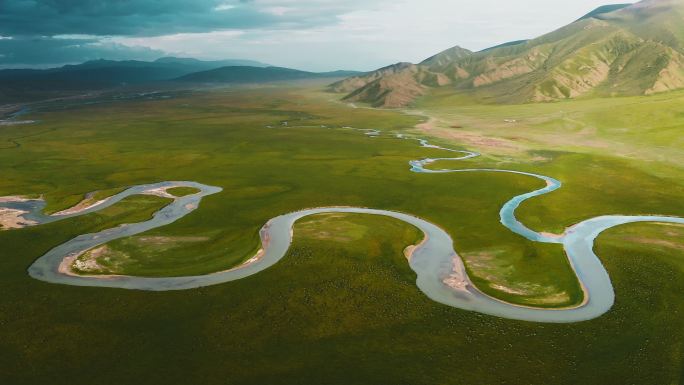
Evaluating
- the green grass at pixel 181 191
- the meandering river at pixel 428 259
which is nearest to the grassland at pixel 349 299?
the meandering river at pixel 428 259

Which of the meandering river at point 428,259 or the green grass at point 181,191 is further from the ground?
the green grass at point 181,191

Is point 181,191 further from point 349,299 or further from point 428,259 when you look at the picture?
point 349,299

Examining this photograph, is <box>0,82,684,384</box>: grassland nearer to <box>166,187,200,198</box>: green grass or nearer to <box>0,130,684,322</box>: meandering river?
<box>0,130,684,322</box>: meandering river

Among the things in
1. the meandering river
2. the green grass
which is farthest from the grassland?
the green grass

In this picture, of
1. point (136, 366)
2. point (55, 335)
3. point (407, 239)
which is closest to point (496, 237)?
point (407, 239)

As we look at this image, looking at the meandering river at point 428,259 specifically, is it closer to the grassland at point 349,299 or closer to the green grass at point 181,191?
the grassland at point 349,299

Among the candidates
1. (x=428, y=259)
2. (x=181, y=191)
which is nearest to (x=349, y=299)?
(x=428, y=259)
